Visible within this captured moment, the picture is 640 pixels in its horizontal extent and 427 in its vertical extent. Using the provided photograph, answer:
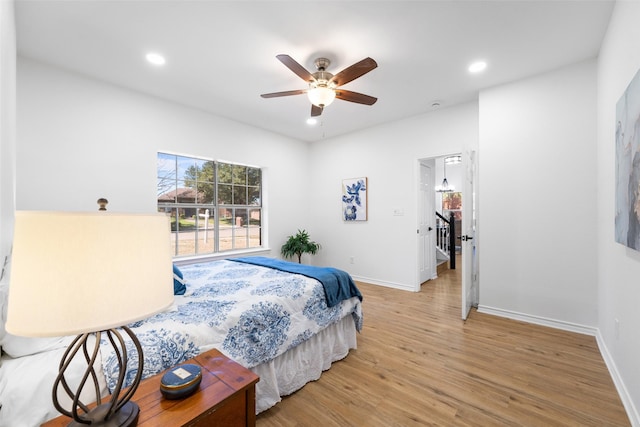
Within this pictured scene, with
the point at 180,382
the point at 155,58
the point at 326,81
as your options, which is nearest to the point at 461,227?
the point at 326,81

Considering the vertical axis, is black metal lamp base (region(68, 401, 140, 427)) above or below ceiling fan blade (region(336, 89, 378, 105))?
below

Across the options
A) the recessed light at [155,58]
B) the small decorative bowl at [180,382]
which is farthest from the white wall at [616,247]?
the recessed light at [155,58]

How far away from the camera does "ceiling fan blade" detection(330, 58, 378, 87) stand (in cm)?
222

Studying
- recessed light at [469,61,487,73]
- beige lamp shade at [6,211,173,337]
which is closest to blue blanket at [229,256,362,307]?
beige lamp shade at [6,211,173,337]

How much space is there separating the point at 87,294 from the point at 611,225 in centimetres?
337

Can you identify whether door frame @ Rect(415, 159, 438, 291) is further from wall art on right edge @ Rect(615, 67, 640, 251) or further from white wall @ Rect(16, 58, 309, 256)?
white wall @ Rect(16, 58, 309, 256)

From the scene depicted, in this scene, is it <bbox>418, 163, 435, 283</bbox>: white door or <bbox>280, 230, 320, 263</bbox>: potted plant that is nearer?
<bbox>418, 163, 435, 283</bbox>: white door

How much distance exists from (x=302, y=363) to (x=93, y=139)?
128 inches

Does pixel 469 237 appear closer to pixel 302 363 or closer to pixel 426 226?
pixel 426 226

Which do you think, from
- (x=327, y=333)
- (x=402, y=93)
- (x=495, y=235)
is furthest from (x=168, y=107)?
(x=495, y=235)

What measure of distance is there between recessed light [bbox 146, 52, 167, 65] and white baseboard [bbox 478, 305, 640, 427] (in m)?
4.44

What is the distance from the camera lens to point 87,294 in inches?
26.2

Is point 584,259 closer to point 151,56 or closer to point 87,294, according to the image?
point 87,294

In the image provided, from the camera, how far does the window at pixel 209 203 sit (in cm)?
386
